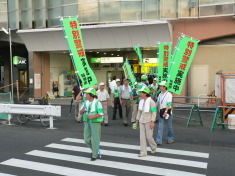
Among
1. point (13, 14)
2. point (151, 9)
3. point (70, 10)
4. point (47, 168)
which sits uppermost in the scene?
point (13, 14)

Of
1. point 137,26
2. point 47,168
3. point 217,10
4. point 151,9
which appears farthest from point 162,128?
point 151,9

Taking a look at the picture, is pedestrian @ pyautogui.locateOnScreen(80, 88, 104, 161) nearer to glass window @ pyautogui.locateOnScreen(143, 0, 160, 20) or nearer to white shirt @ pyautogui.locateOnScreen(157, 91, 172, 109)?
white shirt @ pyautogui.locateOnScreen(157, 91, 172, 109)

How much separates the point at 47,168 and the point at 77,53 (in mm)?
3170

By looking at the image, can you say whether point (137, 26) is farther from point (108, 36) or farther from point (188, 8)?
point (188, 8)

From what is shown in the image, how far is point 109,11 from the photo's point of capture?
70.7 ft

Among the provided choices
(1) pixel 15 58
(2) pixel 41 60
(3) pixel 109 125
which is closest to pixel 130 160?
(3) pixel 109 125

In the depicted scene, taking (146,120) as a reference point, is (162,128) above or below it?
below

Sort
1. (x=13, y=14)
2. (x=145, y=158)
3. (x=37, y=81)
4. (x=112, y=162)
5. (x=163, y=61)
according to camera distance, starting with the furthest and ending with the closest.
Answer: (x=37, y=81) → (x=13, y=14) → (x=163, y=61) → (x=145, y=158) → (x=112, y=162)

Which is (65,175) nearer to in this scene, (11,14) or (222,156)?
(222,156)

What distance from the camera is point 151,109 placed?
7.51m

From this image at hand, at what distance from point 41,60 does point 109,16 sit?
8354 mm

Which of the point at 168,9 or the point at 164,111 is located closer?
the point at 164,111

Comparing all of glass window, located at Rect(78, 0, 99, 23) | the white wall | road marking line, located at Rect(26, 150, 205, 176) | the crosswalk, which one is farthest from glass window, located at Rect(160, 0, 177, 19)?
road marking line, located at Rect(26, 150, 205, 176)

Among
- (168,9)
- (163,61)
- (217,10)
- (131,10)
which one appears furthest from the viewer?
(131,10)
